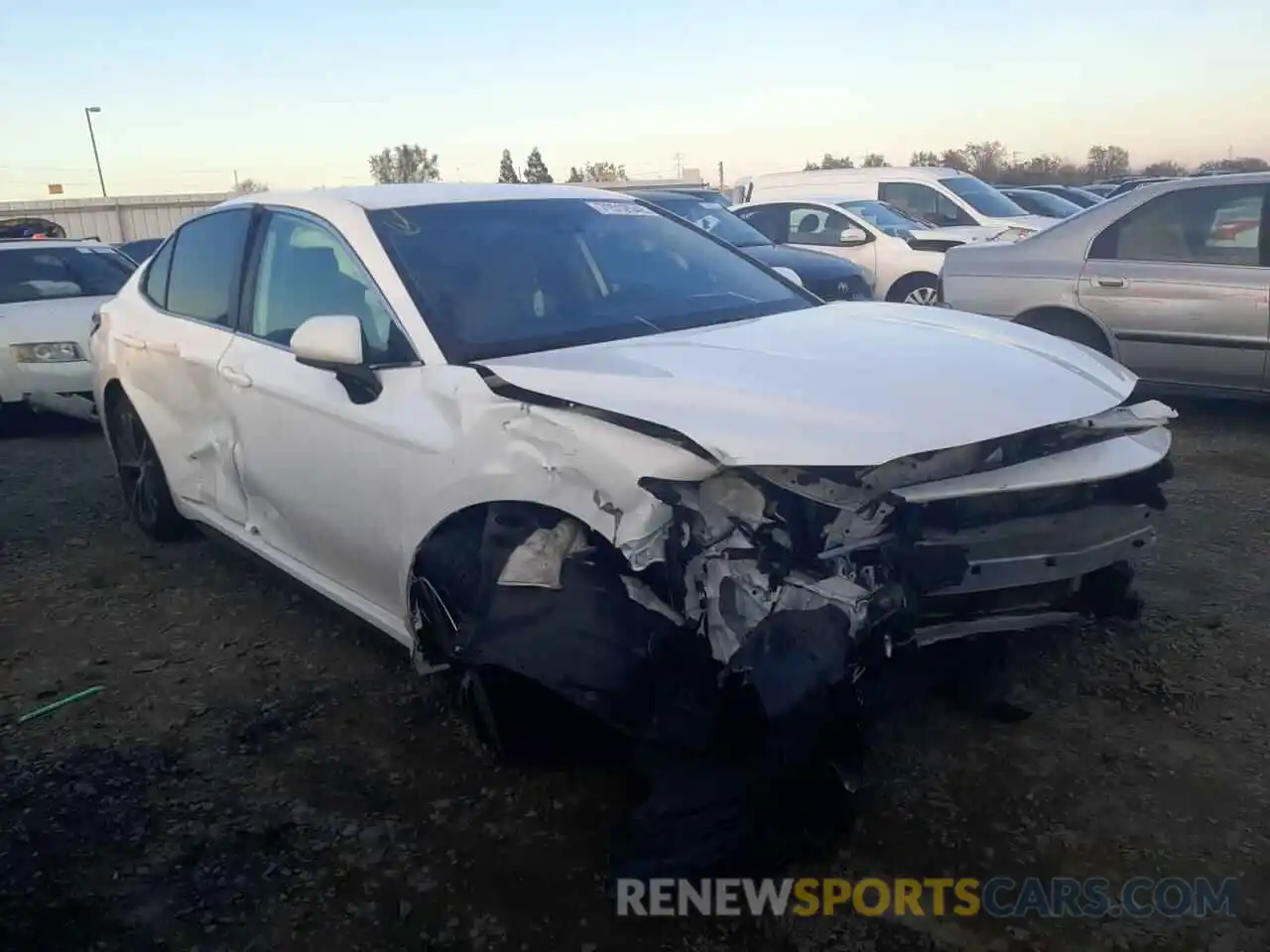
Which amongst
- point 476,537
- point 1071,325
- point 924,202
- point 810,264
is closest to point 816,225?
point 810,264

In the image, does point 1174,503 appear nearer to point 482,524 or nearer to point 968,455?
point 968,455

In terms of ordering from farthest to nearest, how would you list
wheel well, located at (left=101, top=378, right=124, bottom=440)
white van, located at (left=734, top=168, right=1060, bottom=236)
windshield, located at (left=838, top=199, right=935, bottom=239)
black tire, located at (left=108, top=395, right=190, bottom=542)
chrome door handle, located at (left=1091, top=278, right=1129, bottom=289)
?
white van, located at (left=734, top=168, right=1060, bottom=236), windshield, located at (left=838, top=199, right=935, bottom=239), chrome door handle, located at (left=1091, top=278, right=1129, bottom=289), wheel well, located at (left=101, top=378, right=124, bottom=440), black tire, located at (left=108, top=395, right=190, bottom=542)

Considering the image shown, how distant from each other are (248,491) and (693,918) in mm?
2344

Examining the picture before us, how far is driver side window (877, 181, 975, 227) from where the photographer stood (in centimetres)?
1288

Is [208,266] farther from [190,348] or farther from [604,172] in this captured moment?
[604,172]

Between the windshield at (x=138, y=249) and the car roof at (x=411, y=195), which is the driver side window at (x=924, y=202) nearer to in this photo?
the car roof at (x=411, y=195)

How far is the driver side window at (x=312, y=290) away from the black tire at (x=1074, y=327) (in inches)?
184

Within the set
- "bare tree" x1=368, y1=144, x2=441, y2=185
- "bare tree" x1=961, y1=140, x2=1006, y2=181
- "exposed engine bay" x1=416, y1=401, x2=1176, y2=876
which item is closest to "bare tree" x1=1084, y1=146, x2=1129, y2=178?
"bare tree" x1=961, y1=140, x2=1006, y2=181

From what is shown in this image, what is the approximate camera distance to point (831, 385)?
108 inches

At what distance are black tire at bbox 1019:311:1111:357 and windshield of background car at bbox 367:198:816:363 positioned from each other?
3.39 meters

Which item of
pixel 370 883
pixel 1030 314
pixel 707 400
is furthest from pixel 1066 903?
pixel 1030 314

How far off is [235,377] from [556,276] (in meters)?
1.24

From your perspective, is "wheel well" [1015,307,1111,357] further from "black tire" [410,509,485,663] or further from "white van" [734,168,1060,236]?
"white van" [734,168,1060,236]

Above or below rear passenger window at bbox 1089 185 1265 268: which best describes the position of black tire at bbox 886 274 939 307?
below
